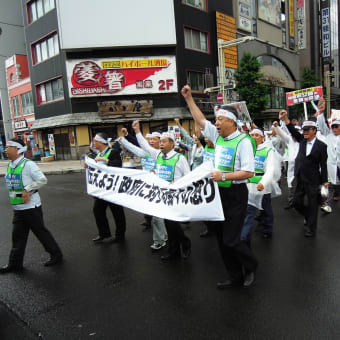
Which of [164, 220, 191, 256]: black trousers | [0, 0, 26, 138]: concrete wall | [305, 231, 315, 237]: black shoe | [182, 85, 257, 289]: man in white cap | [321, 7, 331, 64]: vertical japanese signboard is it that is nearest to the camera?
[182, 85, 257, 289]: man in white cap

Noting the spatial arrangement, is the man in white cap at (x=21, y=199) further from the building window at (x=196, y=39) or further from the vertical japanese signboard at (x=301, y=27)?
the vertical japanese signboard at (x=301, y=27)

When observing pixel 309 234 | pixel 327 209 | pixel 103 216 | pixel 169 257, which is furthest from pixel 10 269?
pixel 327 209

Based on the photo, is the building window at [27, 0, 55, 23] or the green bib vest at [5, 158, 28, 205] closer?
the green bib vest at [5, 158, 28, 205]

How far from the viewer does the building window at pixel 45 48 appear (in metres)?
25.1

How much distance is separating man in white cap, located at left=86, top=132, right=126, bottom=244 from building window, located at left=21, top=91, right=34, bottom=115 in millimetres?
28847

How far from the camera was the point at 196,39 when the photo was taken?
2642 centimetres

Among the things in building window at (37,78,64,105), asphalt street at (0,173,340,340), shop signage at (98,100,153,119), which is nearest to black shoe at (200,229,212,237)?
asphalt street at (0,173,340,340)

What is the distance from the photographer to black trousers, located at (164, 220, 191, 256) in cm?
427

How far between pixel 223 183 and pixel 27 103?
108 ft

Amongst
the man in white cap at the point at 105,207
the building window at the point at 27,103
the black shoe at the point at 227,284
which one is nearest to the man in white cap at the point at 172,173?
the black shoe at the point at 227,284

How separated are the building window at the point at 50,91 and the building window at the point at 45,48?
7.29 feet

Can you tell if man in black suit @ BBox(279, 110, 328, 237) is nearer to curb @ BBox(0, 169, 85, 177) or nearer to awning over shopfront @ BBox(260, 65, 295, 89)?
curb @ BBox(0, 169, 85, 177)

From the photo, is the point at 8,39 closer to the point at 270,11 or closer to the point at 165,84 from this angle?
the point at 165,84

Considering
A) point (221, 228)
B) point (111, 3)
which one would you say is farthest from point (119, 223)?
point (111, 3)
